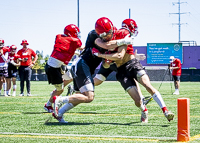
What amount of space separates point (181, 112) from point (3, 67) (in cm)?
1210

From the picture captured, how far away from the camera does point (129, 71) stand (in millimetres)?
7598

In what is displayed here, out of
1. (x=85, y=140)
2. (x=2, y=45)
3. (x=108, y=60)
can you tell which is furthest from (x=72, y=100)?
(x=2, y=45)

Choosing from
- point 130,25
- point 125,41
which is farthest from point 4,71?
point 125,41

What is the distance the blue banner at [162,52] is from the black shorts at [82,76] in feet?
158

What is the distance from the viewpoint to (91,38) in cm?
761

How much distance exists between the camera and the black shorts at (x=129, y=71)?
7550 mm

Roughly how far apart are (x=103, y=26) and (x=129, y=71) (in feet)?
3.78

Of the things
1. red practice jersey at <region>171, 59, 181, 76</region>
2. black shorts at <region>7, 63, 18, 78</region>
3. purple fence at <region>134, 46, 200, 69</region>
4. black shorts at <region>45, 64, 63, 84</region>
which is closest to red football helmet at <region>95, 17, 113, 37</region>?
black shorts at <region>45, 64, 63, 84</region>

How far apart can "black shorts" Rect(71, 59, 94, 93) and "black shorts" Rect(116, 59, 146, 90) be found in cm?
69

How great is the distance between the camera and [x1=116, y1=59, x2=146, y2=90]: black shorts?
7550mm

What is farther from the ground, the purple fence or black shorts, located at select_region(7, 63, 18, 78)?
black shorts, located at select_region(7, 63, 18, 78)

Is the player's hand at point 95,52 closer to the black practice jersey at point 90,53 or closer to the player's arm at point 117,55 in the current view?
the player's arm at point 117,55

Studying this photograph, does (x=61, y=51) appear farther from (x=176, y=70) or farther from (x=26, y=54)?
(x=176, y=70)

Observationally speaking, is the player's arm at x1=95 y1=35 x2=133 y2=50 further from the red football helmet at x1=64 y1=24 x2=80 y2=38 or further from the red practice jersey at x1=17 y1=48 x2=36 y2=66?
the red practice jersey at x1=17 y1=48 x2=36 y2=66
